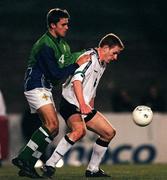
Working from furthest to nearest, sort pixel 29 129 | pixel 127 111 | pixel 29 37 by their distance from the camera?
pixel 29 37
pixel 127 111
pixel 29 129

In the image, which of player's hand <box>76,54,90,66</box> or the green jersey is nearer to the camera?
the green jersey

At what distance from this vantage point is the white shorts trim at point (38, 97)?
10492 millimetres

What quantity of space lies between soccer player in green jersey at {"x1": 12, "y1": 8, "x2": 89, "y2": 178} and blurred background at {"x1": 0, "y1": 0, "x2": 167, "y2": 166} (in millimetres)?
9451

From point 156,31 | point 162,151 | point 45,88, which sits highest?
point 156,31

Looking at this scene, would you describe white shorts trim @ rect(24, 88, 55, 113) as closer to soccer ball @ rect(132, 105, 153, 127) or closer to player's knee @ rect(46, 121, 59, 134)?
player's knee @ rect(46, 121, 59, 134)

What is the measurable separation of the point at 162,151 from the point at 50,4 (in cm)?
576

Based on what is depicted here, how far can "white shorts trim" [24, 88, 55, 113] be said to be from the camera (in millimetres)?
10492

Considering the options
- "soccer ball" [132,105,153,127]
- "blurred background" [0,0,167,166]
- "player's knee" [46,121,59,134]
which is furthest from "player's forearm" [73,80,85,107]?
"blurred background" [0,0,167,166]

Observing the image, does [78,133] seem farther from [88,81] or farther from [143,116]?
[143,116]

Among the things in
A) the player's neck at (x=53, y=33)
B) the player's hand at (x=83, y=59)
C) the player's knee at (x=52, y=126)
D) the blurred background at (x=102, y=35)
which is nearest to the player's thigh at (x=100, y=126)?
the player's knee at (x=52, y=126)

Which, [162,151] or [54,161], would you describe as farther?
[162,151]

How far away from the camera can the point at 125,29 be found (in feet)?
69.7

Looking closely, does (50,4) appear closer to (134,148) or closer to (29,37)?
(29,37)

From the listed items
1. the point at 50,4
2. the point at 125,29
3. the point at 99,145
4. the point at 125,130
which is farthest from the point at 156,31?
the point at 99,145
